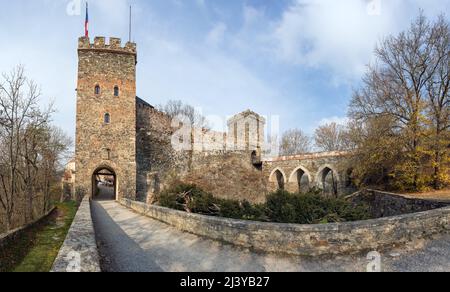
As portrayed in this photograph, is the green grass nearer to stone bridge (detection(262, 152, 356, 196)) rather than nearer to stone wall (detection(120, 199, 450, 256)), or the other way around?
stone wall (detection(120, 199, 450, 256))

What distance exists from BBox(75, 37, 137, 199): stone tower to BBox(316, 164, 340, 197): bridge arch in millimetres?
14582

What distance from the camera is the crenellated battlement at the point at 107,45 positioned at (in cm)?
1716

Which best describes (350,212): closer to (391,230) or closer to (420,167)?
(391,230)

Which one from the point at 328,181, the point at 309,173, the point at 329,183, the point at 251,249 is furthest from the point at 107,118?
the point at 328,181

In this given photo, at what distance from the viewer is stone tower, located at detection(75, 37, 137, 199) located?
1672 cm

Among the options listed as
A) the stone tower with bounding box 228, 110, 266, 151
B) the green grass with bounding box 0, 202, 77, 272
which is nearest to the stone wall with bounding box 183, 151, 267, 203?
the stone tower with bounding box 228, 110, 266, 151

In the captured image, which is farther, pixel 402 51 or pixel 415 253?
pixel 402 51

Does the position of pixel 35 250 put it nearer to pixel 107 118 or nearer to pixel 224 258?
pixel 224 258

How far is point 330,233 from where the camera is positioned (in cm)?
518

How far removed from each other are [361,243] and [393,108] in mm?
11275

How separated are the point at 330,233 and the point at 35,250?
6.90 metres

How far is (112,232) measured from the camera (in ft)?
25.0
